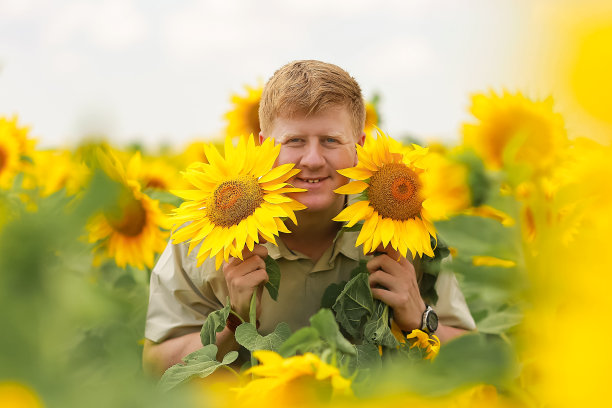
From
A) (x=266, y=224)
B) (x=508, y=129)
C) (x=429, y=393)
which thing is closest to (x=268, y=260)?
(x=266, y=224)

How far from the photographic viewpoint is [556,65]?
181 millimetres

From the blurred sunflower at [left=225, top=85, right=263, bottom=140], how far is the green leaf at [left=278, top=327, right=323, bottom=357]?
178 cm

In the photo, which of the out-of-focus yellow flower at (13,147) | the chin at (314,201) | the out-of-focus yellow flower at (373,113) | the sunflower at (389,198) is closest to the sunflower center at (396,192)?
the sunflower at (389,198)

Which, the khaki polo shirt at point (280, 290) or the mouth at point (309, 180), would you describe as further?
the khaki polo shirt at point (280, 290)

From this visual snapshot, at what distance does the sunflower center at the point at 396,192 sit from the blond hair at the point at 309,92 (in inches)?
11.4

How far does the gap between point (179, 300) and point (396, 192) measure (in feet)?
2.18

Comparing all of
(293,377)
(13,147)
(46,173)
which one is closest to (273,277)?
(293,377)

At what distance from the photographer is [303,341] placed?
637 mm

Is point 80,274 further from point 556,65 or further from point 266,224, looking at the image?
point 266,224

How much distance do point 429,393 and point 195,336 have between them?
126 cm

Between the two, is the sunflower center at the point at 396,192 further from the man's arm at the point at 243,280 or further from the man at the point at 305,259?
the man's arm at the point at 243,280

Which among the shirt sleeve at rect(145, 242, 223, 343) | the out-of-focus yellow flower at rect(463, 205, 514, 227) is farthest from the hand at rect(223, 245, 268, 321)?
the out-of-focus yellow flower at rect(463, 205, 514, 227)

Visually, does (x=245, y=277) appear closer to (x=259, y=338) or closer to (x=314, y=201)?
(x=259, y=338)

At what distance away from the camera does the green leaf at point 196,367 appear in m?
0.94
